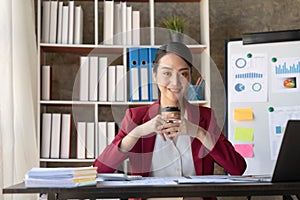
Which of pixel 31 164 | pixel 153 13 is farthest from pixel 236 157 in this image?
pixel 153 13

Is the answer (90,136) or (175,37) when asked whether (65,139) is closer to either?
(90,136)

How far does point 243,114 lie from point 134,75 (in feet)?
4.62

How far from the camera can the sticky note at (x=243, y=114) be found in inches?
124

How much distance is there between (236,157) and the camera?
2.23m

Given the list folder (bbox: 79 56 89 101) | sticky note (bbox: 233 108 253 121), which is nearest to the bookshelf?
sticky note (bbox: 233 108 253 121)

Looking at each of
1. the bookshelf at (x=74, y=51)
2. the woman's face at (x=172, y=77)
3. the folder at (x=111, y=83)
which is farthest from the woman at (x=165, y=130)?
the bookshelf at (x=74, y=51)

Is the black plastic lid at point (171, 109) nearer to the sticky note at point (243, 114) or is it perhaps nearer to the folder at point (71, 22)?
the sticky note at point (243, 114)

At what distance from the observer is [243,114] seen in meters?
3.15

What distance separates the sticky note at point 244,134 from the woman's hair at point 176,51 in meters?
1.46

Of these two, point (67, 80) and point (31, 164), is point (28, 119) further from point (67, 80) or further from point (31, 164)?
point (67, 80)

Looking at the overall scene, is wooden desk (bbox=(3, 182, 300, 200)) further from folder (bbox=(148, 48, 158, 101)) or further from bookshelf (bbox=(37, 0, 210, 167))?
bookshelf (bbox=(37, 0, 210, 167))

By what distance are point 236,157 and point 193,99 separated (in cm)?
49

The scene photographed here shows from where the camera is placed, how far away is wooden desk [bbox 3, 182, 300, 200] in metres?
1.48

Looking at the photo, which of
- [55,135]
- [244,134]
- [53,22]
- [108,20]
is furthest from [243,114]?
[53,22]
